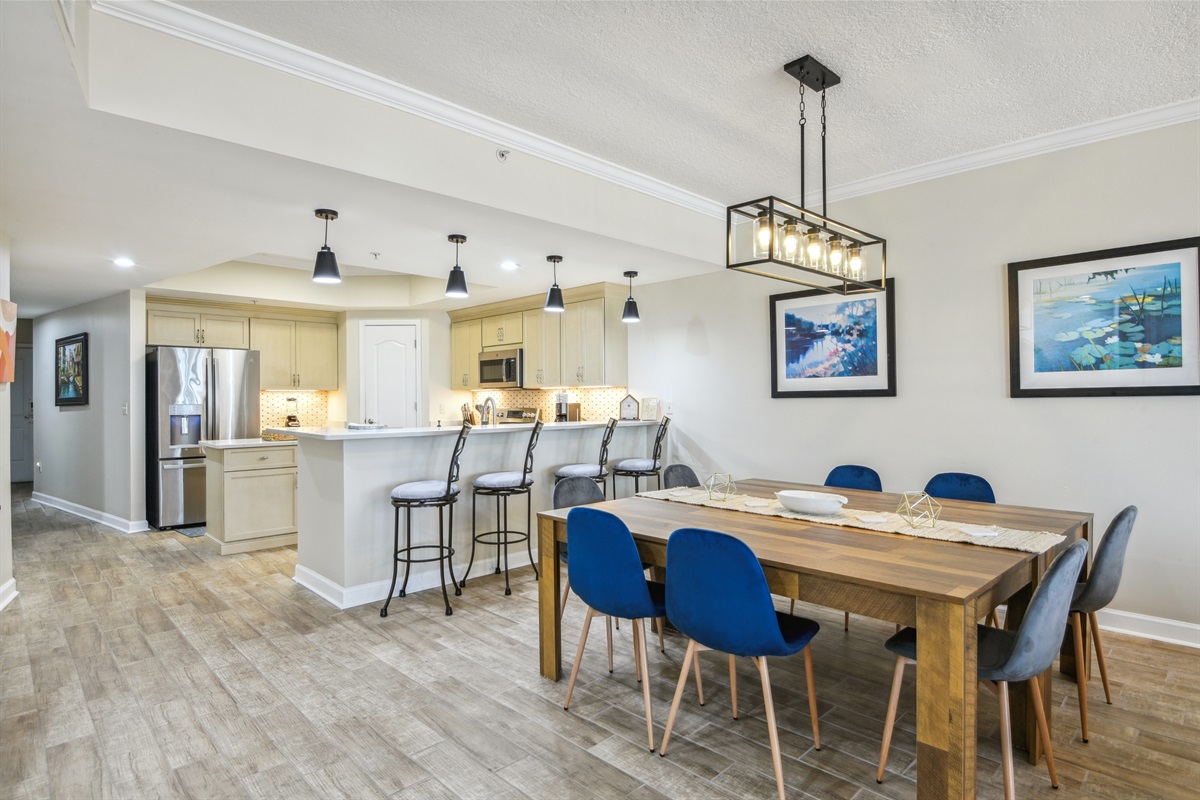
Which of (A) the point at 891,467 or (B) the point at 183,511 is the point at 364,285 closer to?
(B) the point at 183,511

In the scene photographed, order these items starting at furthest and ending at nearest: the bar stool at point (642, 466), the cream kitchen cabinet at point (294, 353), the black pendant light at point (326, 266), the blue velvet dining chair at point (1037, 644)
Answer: the cream kitchen cabinet at point (294, 353) → the bar stool at point (642, 466) → the black pendant light at point (326, 266) → the blue velvet dining chair at point (1037, 644)

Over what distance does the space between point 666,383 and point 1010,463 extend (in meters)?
2.70

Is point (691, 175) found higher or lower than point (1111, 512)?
higher

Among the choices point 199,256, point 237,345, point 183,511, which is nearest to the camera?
point 199,256

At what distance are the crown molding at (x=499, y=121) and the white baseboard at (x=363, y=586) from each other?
2680 millimetres

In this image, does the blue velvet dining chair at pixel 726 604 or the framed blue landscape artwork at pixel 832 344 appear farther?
the framed blue landscape artwork at pixel 832 344

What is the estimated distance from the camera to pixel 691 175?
412cm

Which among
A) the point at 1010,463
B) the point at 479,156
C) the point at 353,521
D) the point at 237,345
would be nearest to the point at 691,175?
the point at 479,156

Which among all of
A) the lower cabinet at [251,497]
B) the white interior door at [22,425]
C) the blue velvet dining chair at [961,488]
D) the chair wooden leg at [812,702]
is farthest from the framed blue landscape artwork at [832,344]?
the white interior door at [22,425]

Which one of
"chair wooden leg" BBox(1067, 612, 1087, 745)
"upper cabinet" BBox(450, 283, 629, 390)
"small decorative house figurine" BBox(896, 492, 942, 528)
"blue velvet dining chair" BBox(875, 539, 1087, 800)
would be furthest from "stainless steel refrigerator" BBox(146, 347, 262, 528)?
"chair wooden leg" BBox(1067, 612, 1087, 745)

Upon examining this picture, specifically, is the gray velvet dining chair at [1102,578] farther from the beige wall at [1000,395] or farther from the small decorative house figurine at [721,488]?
the small decorative house figurine at [721,488]

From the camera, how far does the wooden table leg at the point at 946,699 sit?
1650 millimetres

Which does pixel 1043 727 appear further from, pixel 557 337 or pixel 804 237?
pixel 557 337

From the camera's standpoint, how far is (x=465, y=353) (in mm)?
7570
